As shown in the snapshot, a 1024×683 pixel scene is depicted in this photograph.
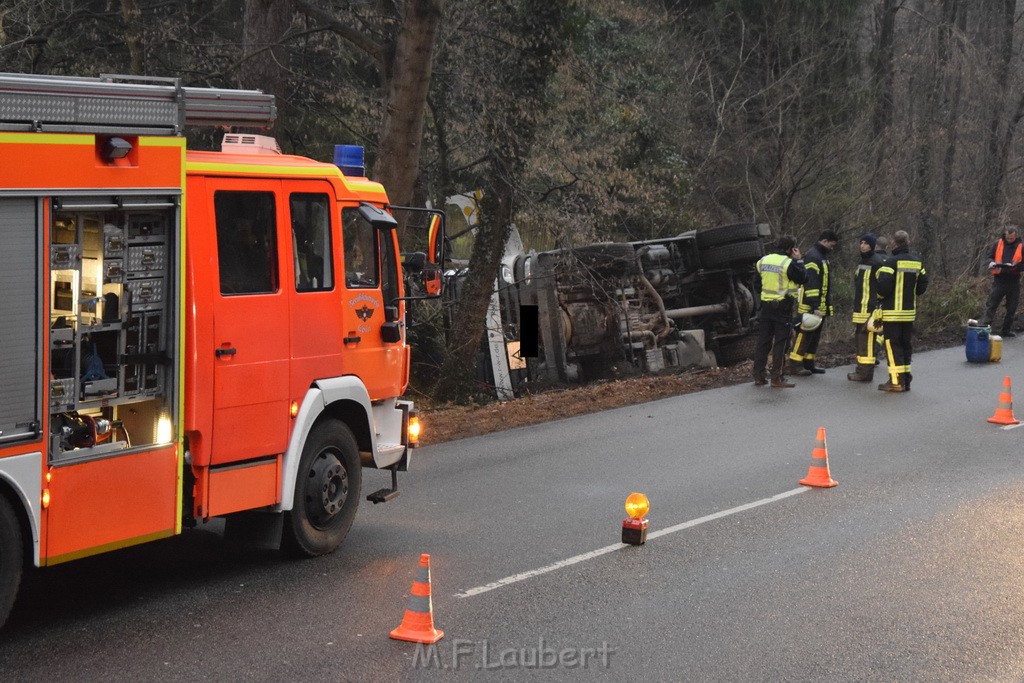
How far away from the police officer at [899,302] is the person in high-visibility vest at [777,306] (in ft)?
3.59

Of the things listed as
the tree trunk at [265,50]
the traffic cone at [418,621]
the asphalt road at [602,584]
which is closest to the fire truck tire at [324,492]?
the asphalt road at [602,584]

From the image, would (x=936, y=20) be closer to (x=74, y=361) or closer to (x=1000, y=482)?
(x=1000, y=482)

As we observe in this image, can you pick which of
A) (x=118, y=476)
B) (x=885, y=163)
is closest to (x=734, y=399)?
(x=118, y=476)

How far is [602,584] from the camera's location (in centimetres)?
742

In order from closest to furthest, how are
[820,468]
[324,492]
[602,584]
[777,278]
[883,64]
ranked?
[602,584] < [324,492] < [820,468] < [777,278] < [883,64]

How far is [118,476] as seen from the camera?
6.46 metres

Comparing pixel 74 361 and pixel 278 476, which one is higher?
pixel 74 361

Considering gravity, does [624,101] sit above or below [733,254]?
above

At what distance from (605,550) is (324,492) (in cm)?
185

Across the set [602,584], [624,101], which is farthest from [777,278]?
[602,584]

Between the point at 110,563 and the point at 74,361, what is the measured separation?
1.89m

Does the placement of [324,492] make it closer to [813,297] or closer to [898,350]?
[898,350]

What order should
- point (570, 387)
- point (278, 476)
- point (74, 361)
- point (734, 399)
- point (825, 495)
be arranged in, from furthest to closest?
point (570, 387), point (734, 399), point (825, 495), point (278, 476), point (74, 361)

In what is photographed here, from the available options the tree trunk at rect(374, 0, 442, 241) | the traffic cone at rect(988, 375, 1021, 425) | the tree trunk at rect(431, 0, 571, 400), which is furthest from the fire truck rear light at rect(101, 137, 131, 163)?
the tree trunk at rect(431, 0, 571, 400)
